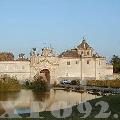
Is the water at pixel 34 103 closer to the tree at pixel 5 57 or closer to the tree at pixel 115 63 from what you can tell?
the tree at pixel 5 57

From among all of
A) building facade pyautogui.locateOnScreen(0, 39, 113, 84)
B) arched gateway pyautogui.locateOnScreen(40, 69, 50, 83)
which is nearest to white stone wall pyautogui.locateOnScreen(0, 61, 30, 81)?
building facade pyautogui.locateOnScreen(0, 39, 113, 84)

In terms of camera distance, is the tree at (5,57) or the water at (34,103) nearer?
the water at (34,103)

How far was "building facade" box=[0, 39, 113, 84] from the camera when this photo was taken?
2655 inches

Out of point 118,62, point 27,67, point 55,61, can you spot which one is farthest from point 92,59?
point 118,62

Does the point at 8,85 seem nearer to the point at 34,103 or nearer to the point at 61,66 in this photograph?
the point at 34,103

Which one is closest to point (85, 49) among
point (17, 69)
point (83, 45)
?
point (83, 45)

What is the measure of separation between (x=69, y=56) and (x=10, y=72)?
11.0 metres

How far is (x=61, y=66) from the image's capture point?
228 ft

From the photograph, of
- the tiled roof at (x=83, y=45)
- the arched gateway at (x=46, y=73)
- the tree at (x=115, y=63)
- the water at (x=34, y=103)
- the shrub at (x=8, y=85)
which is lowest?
the water at (x=34, y=103)

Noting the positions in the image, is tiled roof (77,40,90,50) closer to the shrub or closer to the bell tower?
the bell tower

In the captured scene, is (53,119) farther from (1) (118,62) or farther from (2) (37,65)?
(1) (118,62)

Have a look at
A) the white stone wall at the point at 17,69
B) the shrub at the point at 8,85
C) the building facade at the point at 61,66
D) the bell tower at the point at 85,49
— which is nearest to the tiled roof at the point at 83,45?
the bell tower at the point at 85,49

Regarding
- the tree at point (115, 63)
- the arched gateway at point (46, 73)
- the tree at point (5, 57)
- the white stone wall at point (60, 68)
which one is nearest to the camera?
the white stone wall at point (60, 68)

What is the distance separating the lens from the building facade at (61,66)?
221 ft
